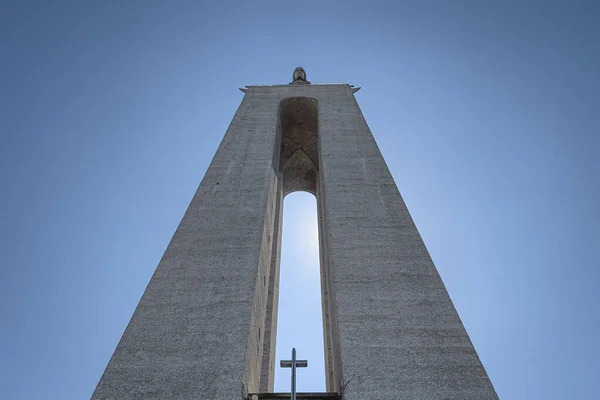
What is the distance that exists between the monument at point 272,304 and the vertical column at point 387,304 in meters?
0.01

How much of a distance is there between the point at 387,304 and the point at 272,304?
3343mm

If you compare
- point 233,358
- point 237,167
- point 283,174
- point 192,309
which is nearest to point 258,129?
point 237,167

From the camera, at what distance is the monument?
4898 millimetres

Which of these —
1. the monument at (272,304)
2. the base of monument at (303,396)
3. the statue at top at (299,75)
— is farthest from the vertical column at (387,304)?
the statue at top at (299,75)

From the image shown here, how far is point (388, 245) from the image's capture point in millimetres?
6684

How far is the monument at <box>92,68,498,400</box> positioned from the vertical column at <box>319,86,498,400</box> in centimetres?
1

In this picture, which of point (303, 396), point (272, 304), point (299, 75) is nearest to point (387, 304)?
point (303, 396)

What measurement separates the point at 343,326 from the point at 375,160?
4.07 meters

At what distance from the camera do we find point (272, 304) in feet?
28.4

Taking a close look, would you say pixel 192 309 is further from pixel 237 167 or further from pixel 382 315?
pixel 237 167

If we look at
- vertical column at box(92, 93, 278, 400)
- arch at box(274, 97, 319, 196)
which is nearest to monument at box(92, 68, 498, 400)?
vertical column at box(92, 93, 278, 400)

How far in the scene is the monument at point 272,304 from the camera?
4.90 metres

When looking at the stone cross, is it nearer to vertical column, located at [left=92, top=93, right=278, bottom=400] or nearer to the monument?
the monument

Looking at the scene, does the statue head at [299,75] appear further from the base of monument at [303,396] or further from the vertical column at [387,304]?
the base of monument at [303,396]
